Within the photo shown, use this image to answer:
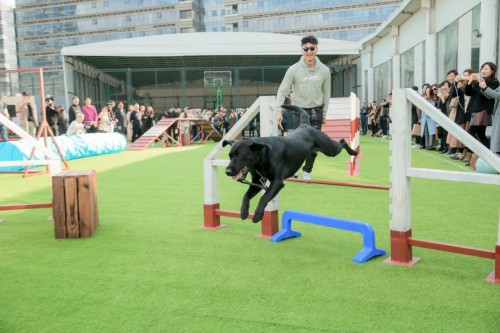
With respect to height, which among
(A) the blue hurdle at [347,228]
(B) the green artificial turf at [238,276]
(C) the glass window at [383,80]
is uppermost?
(C) the glass window at [383,80]

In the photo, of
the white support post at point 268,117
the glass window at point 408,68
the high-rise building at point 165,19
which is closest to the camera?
the white support post at point 268,117

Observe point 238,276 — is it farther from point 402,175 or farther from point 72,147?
point 72,147

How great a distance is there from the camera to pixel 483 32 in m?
12.6

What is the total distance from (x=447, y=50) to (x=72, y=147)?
12.9 meters

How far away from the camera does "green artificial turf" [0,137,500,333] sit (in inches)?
102

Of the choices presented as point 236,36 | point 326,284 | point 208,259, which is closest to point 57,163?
point 208,259

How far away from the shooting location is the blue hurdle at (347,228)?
3.64 metres

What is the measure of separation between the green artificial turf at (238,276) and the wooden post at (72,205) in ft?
0.45

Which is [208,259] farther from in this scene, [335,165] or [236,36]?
[236,36]

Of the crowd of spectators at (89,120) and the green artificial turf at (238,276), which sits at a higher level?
the crowd of spectators at (89,120)

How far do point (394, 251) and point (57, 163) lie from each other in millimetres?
3680

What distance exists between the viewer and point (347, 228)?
3803mm

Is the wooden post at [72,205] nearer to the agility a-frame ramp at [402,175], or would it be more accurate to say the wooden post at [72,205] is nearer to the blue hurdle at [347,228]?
the blue hurdle at [347,228]

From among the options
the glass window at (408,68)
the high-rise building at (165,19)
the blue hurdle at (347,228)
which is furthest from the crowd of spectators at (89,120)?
the high-rise building at (165,19)
